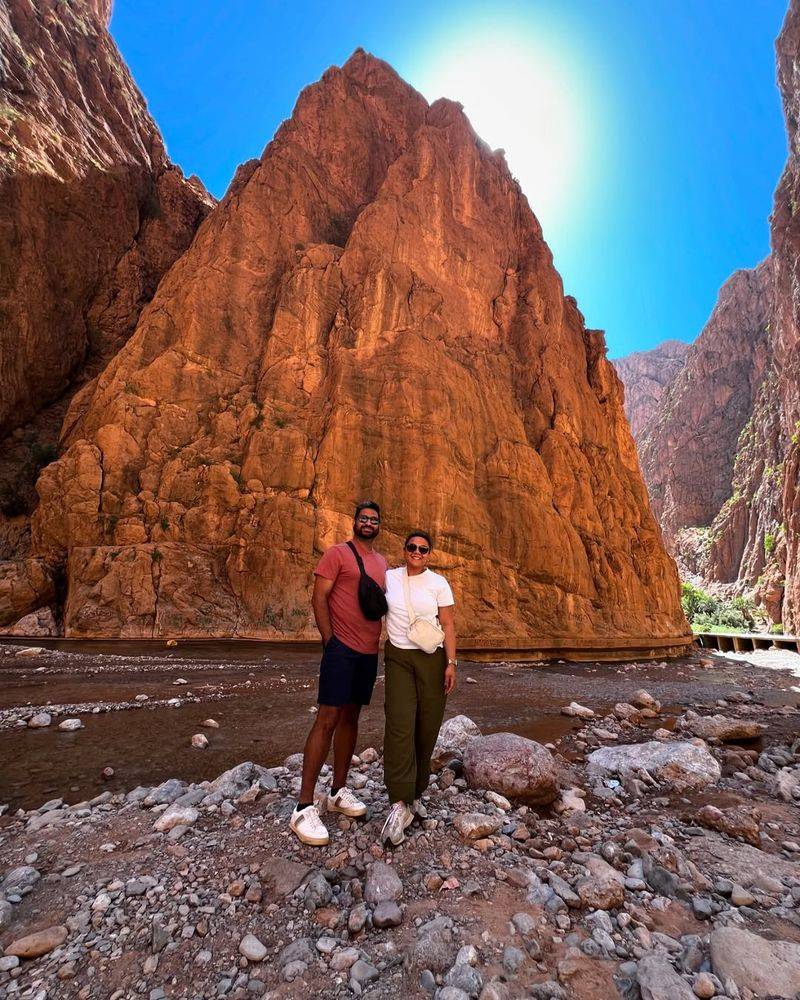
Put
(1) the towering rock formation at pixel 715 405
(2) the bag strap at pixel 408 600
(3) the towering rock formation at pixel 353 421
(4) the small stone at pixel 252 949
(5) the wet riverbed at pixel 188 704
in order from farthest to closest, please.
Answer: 1. (1) the towering rock formation at pixel 715 405
2. (3) the towering rock formation at pixel 353 421
3. (5) the wet riverbed at pixel 188 704
4. (2) the bag strap at pixel 408 600
5. (4) the small stone at pixel 252 949

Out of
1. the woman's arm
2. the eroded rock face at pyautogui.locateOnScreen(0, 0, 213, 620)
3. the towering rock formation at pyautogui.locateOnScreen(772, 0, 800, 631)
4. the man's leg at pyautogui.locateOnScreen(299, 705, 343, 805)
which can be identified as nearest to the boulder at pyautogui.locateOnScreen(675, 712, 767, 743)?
the woman's arm

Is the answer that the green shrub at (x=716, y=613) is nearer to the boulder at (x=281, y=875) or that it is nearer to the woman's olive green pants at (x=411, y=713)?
the woman's olive green pants at (x=411, y=713)

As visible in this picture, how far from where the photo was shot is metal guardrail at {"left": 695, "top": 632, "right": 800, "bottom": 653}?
36625mm

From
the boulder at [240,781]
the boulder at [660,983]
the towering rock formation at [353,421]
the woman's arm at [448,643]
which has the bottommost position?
the boulder at [240,781]

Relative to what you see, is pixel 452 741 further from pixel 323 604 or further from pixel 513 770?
pixel 323 604

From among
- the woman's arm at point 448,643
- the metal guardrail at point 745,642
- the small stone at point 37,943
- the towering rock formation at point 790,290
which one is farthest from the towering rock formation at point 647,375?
the small stone at point 37,943

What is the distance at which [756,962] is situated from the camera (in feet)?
6.36

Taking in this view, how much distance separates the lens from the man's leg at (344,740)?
3698 millimetres

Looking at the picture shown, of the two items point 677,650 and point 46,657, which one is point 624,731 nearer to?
point 46,657

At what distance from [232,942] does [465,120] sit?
45.0 m

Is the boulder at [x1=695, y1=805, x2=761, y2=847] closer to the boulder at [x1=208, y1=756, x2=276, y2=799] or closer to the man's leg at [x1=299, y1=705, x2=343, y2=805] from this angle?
the man's leg at [x1=299, y1=705, x2=343, y2=805]

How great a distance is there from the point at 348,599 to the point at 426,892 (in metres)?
1.91

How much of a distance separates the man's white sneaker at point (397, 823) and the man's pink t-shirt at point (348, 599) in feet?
3.61

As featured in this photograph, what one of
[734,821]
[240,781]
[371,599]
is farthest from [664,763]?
[240,781]
